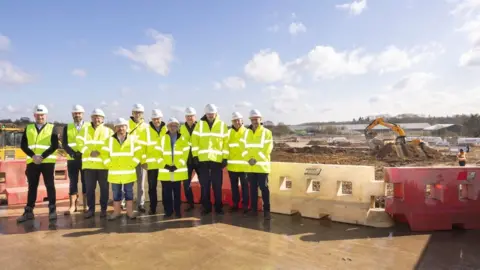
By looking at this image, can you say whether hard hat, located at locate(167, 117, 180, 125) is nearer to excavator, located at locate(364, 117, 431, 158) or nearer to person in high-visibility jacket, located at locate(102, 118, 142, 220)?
person in high-visibility jacket, located at locate(102, 118, 142, 220)

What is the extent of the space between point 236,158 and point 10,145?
11.7m

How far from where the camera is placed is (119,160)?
586 cm

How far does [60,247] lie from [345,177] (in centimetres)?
448

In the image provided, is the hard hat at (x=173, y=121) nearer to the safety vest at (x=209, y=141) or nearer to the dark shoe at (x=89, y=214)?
the safety vest at (x=209, y=141)

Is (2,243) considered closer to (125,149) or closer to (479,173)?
(125,149)

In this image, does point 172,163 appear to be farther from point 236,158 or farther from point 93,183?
point 93,183

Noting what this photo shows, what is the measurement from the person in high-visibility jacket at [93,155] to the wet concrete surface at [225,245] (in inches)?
17.5

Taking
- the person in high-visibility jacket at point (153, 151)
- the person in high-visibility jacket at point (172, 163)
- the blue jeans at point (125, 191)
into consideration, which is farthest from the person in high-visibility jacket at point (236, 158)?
the blue jeans at point (125, 191)

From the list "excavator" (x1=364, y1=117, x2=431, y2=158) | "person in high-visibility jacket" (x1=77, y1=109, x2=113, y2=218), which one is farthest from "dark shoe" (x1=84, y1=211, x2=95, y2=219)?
"excavator" (x1=364, y1=117, x2=431, y2=158)

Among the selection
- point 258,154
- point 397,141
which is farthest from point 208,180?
point 397,141

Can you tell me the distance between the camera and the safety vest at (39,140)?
5961mm

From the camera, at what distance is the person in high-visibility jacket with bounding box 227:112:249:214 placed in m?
6.42

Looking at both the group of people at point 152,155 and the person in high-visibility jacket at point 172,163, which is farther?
the person in high-visibility jacket at point 172,163

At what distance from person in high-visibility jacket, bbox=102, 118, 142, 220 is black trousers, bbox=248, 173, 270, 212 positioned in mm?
2103
